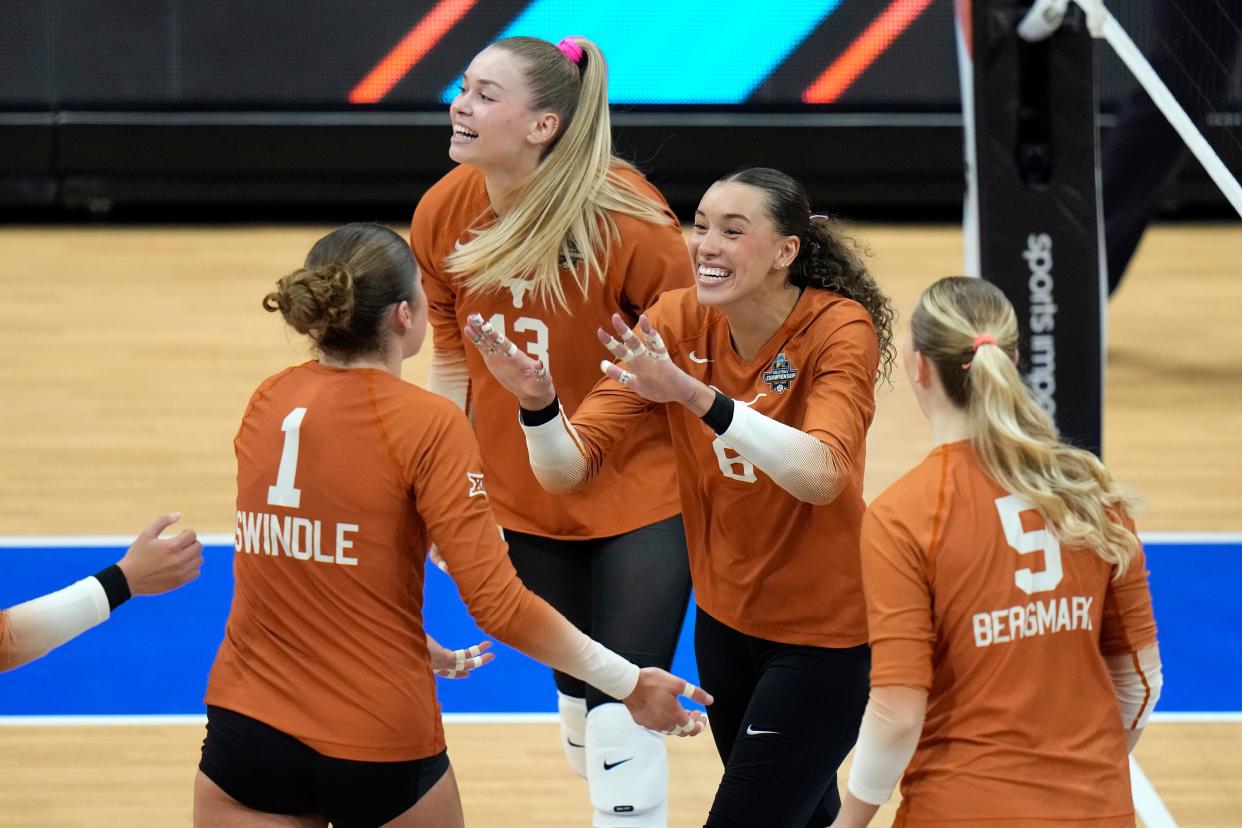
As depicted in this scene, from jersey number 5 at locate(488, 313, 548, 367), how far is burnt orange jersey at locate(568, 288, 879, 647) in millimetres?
513

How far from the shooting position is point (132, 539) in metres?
6.21

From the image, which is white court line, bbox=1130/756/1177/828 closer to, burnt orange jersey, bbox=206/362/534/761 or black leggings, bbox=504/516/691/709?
black leggings, bbox=504/516/691/709

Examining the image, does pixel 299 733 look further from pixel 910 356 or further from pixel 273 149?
pixel 273 149

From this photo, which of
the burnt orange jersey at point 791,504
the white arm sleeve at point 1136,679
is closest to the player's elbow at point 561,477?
the burnt orange jersey at point 791,504

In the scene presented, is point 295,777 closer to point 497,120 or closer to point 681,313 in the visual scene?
point 681,313

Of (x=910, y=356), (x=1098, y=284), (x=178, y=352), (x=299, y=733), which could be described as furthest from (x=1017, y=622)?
(x=178, y=352)

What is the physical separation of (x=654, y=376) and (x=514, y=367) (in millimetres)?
328

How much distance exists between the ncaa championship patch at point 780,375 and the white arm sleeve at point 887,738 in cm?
79

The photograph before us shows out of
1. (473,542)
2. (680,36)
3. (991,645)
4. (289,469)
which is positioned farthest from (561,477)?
(680,36)

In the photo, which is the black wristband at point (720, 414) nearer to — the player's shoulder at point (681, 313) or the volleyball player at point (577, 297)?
the player's shoulder at point (681, 313)

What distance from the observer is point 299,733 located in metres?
2.79

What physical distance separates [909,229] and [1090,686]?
310 inches

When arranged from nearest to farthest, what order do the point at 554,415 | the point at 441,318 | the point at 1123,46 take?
the point at 554,415
the point at 441,318
the point at 1123,46

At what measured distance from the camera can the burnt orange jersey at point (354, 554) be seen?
280 cm
